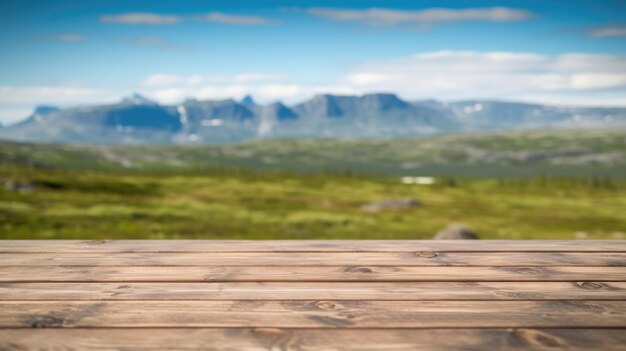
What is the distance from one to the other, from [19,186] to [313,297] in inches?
2178

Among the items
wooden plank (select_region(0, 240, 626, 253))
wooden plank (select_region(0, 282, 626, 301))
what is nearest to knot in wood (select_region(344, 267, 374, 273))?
wooden plank (select_region(0, 282, 626, 301))

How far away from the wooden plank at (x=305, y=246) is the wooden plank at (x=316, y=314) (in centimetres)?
141

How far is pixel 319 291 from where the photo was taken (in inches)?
120

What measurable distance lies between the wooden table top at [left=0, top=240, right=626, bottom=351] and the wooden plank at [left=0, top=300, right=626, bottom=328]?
1 cm

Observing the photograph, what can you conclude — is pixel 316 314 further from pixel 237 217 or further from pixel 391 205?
pixel 391 205

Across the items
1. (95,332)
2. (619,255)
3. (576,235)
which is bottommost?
(576,235)

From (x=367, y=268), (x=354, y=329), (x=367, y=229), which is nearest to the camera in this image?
(x=354, y=329)

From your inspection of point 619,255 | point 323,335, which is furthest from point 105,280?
point 619,255

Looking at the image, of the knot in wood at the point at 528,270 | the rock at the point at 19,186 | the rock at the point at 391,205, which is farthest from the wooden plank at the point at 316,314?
the rock at the point at 19,186

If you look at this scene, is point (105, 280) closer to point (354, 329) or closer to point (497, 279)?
point (354, 329)

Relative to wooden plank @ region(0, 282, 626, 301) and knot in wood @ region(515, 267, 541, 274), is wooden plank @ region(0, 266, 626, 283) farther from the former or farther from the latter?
wooden plank @ region(0, 282, 626, 301)

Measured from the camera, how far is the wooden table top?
2.37 m

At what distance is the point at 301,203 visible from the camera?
53.3m

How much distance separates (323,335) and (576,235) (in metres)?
38.2
